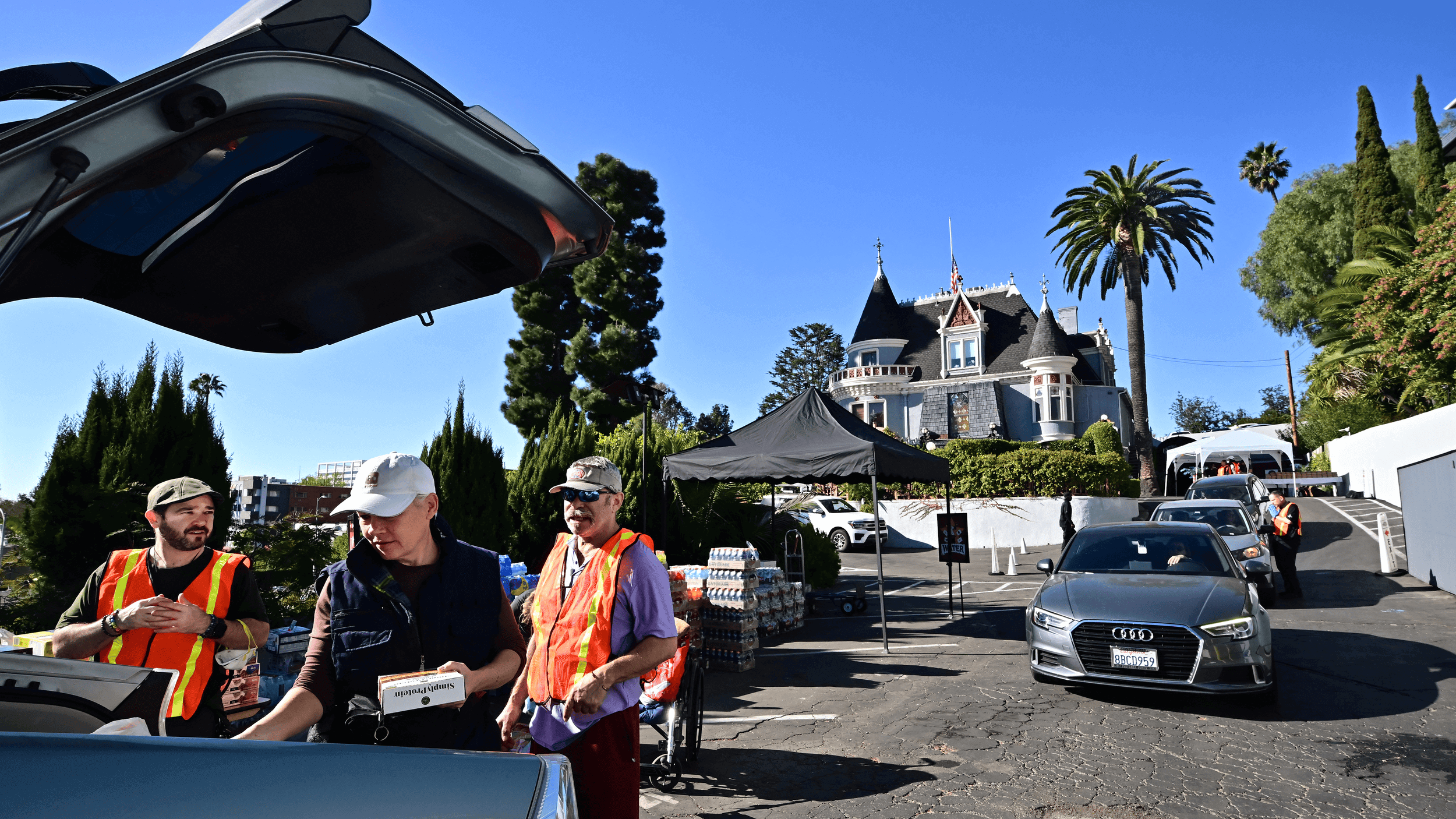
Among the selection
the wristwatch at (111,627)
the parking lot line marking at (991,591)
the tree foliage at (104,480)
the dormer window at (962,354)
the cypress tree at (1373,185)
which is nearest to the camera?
the wristwatch at (111,627)

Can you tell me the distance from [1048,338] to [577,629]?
4521cm

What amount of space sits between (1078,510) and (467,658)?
90.5 ft

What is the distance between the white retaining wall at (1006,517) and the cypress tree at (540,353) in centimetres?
1320

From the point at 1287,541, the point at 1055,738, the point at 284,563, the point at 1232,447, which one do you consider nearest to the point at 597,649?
the point at 1055,738

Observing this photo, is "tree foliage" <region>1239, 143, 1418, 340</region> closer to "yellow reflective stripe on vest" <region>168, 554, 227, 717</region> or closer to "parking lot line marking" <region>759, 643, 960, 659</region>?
"parking lot line marking" <region>759, 643, 960, 659</region>

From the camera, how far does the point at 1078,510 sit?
2712 centimetres

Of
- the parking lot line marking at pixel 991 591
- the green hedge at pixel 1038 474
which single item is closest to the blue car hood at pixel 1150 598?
the parking lot line marking at pixel 991 591

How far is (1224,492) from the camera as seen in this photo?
18531mm

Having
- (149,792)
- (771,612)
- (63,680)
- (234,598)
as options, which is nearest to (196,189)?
(63,680)

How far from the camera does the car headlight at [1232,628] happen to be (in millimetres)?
6504

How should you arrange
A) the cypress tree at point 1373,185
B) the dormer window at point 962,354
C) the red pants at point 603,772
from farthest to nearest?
the dormer window at point 962,354
the cypress tree at point 1373,185
the red pants at point 603,772

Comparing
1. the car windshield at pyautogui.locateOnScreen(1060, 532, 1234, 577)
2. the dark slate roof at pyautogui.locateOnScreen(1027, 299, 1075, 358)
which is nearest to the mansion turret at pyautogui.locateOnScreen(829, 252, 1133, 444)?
the dark slate roof at pyautogui.locateOnScreen(1027, 299, 1075, 358)

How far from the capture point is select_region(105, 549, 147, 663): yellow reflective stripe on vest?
3.31m

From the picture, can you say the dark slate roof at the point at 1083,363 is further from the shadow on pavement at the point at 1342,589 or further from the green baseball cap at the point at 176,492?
the green baseball cap at the point at 176,492
